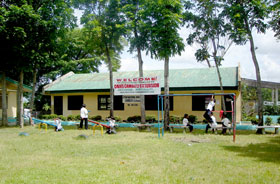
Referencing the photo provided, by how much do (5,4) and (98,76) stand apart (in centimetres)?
1139

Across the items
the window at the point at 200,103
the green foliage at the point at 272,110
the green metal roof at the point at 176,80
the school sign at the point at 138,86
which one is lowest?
the green foliage at the point at 272,110

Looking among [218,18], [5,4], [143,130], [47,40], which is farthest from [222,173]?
[5,4]

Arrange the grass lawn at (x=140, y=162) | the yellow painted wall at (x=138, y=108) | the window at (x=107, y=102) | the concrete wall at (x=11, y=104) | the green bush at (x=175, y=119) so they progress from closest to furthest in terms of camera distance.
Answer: the grass lawn at (x=140, y=162) < the green bush at (x=175, y=119) < the yellow painted wall at (x=138, y=108) < the window at (x=107, y=102) < the concrete wall at (x=11, y=104)

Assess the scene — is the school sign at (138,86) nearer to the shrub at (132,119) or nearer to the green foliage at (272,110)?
the shrub at (132,119)

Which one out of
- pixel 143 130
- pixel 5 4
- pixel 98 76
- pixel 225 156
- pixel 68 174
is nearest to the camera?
pixel 68 174

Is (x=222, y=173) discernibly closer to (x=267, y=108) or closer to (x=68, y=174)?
(x=68, y=174)

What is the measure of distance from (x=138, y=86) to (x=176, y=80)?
25.3ft

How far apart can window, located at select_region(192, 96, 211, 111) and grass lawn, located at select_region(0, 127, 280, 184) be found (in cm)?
1014

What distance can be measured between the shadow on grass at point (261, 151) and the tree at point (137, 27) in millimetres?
8680

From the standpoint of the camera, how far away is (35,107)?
39719mm

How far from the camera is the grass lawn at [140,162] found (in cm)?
692

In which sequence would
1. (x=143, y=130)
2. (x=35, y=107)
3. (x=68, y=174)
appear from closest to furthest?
(x=68, y=174) → (x=143, y=130) → (x=35, y=107)

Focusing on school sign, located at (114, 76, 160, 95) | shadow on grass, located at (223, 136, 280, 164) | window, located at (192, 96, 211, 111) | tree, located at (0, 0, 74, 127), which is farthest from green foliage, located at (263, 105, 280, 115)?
tree, located at (0, 0, 74, 127)

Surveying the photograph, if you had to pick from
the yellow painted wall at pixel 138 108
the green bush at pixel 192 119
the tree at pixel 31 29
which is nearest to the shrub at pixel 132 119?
the yellow painted wall at pixel 138 108
